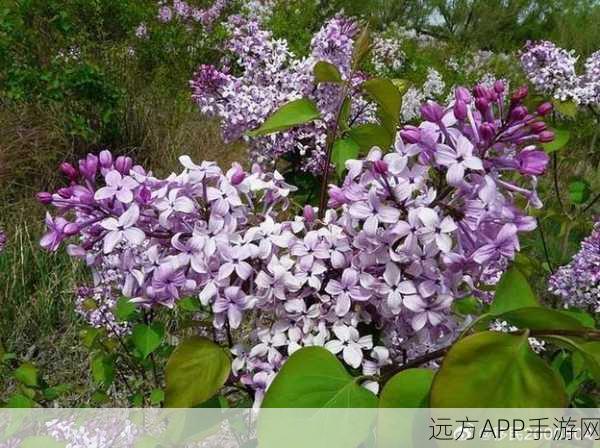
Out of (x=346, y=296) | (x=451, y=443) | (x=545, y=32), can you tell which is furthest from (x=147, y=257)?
(x=545, y=32)

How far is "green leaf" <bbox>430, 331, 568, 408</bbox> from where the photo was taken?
0.48 meters

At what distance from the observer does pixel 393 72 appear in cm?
683

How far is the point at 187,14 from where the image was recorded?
665 centimetres

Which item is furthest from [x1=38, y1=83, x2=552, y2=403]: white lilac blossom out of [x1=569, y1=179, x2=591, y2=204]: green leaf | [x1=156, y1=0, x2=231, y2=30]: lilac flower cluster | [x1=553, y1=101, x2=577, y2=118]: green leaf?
[x1=156, y1=0, x2=231, y2=30]: lilac flower cluster

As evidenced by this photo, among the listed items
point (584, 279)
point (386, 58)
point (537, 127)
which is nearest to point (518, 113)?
point (537, 127)

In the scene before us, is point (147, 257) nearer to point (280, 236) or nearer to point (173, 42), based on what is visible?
point (280, 236)

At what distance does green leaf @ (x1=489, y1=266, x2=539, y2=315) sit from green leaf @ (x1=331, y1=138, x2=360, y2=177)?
32cm

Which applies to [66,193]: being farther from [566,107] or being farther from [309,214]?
[566,107]

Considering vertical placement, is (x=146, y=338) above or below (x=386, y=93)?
below

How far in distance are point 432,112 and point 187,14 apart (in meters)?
6.48

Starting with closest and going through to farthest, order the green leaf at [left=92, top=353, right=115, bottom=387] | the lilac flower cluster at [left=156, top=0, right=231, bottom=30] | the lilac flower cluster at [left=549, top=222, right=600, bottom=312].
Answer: the green leaf at [left=92, top=353, right=115, bottom=387]
the lilac flower cluster at [left=549, top=222, right=600, bottom=312]
the lilac flower cluster at [left=156, top=0, right=231, bottom=30]

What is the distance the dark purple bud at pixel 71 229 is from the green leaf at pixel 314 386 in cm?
30

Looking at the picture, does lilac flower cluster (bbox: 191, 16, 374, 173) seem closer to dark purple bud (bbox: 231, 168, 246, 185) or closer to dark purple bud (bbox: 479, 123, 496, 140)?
dark purple bud (bbox: 231, 168, 246, 185)

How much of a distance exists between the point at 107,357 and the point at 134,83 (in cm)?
367
